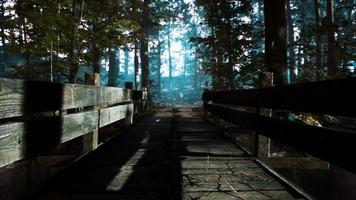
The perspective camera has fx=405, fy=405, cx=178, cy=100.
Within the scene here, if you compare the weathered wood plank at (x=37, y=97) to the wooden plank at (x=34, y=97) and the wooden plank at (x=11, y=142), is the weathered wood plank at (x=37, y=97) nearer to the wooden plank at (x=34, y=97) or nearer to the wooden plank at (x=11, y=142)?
the wooden plank at (x=34, y=97)

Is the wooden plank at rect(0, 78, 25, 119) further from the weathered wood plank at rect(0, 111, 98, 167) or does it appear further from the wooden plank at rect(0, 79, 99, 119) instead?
the weathered wood plank at rect(0, 111, 98, 167)

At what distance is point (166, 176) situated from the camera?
5.05 metres

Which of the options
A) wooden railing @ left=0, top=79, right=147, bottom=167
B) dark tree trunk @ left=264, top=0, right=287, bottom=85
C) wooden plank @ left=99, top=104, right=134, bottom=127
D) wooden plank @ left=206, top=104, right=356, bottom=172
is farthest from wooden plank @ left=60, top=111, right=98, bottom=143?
dark tree trunk @ left=264, top=0, right=287, bottom=85

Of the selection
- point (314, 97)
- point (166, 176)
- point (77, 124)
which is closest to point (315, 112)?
point (314, 97)

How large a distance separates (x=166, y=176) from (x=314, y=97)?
6.93 ft

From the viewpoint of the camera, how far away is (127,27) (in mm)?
15664

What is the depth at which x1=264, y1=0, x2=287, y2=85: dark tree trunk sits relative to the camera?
411 inches

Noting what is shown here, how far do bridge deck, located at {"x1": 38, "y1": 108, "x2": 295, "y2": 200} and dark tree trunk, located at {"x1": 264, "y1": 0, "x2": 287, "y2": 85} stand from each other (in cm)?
360

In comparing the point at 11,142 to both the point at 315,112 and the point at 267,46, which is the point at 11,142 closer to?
the point at 315,112

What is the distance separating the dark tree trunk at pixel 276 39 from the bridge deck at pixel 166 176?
360 cm

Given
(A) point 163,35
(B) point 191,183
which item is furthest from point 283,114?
(A) point 163,35

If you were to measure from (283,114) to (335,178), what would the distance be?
182 centimetres

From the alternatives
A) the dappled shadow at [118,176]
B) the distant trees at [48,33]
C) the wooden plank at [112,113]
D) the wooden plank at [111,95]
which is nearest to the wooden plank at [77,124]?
the dappled shadow at [118,176]

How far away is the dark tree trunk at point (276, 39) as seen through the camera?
10445 millimetres
